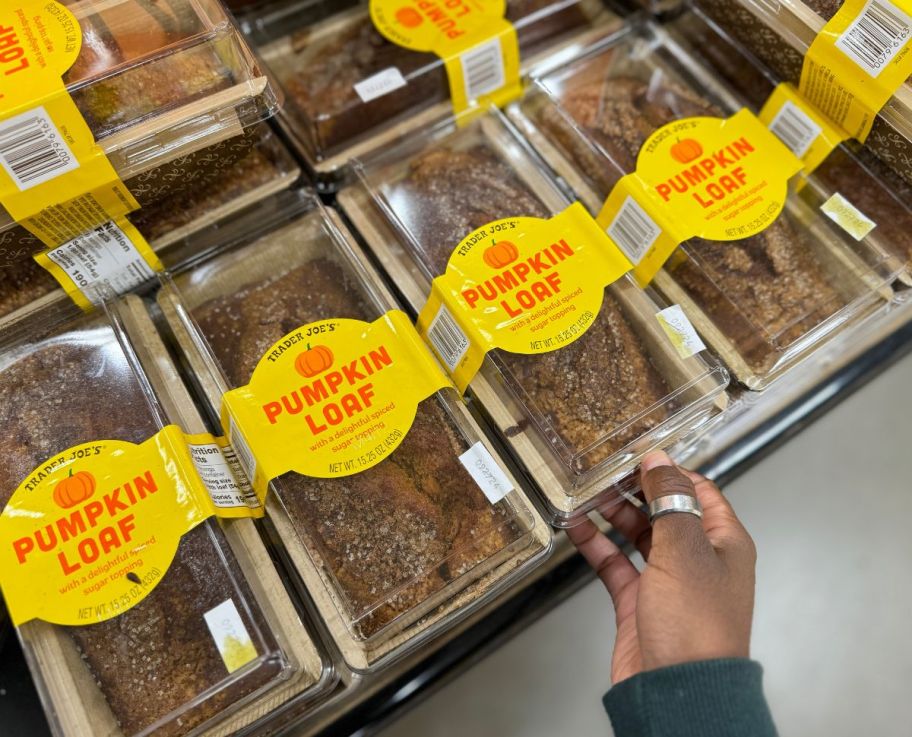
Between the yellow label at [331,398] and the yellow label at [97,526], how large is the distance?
92mm

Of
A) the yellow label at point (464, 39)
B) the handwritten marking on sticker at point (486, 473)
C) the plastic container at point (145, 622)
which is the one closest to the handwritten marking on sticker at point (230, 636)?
the plastic container at point (145, 622)

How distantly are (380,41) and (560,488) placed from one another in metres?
0.84

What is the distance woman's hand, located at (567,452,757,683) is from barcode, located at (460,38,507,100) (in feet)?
2.34

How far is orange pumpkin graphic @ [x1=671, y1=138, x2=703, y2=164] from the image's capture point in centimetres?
109

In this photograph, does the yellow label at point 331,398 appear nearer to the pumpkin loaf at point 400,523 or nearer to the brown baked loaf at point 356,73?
the pumpkin loaf at point 400,523

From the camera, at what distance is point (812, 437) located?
1.37m

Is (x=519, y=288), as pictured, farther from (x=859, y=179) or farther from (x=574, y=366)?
(x=859, y=179)

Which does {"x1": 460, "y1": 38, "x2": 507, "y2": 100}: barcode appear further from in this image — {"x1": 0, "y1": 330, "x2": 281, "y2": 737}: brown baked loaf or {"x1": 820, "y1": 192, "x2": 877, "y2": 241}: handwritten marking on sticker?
{"x1": 0, "y1": 330, "x2": 281, "y2": 737}: brown baked loaf

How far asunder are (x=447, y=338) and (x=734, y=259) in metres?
0.46

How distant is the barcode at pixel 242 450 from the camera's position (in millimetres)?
913

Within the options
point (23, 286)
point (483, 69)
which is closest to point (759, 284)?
point (483, 69)

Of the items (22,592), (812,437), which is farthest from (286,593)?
(812,437)

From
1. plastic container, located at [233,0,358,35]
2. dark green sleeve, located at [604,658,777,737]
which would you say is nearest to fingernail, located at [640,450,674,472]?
dark green sleeve, located at [604,658,777,737]

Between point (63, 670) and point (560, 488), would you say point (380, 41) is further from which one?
point (63, 670)
